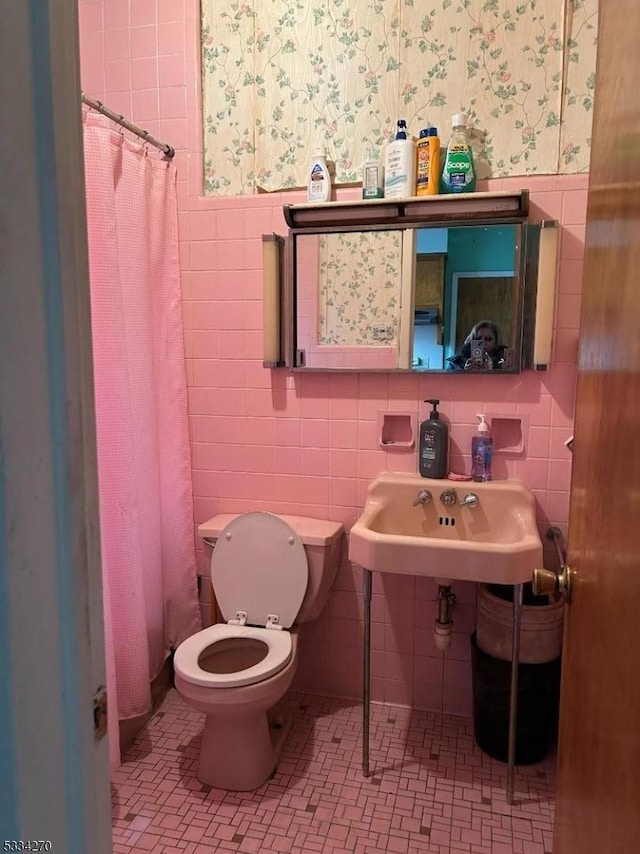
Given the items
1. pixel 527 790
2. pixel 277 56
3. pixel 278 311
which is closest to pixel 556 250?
pixel 278 311

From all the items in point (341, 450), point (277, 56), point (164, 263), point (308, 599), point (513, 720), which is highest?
point (277, 56)

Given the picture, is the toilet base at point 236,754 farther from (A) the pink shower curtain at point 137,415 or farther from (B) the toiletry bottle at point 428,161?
(B) the toiletry bottle at point 428,161

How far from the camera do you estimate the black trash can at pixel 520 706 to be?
1.84 m

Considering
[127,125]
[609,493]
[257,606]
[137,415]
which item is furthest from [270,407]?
[609,493]

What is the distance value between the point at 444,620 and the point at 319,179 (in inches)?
60.8

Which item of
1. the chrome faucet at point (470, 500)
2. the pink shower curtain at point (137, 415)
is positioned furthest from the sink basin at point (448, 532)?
the pink shower curtain at point (137, 415)

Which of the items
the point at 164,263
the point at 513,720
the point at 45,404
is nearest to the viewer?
the point at 45,404

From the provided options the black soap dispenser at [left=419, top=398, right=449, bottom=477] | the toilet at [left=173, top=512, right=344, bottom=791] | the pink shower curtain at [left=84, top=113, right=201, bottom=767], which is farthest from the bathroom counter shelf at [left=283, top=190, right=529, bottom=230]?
the toilet at [left=173, top=512, right=344, bottom=791]

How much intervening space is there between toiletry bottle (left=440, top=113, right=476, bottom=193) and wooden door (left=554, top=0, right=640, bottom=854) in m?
0.97

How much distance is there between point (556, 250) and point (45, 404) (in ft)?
5.67

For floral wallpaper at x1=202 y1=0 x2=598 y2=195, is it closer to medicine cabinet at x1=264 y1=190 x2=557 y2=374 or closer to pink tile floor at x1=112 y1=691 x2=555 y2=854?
medicine cabinet at x1=264 y1=190 x2=557 y2=374

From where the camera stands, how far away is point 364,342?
6.77 ft

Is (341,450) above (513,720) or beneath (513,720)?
above

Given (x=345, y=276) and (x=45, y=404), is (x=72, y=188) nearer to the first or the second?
(x=45, y=404)
